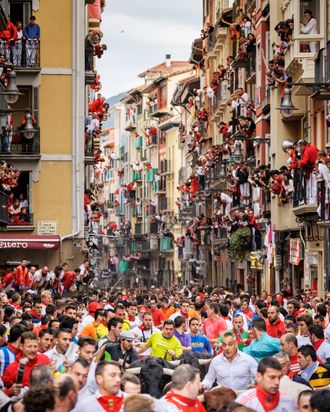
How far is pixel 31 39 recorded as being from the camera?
46.0 m

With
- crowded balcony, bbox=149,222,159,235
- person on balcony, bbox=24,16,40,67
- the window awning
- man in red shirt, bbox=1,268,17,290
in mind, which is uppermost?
person on balcony, bbox=24,16,40,67

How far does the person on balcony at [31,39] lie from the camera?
45500 mm

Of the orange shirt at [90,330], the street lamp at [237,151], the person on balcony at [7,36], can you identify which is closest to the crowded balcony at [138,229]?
the street lamp at [237,151]

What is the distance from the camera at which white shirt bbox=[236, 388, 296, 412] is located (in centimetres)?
1196

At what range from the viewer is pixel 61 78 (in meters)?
48.2

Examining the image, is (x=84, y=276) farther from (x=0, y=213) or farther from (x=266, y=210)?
(x=266, y=210)

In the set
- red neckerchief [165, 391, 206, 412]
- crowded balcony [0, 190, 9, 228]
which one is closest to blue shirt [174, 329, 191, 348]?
red neckerchief [165, 391, 206, 412]

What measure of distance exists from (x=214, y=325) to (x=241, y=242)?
3610 cm

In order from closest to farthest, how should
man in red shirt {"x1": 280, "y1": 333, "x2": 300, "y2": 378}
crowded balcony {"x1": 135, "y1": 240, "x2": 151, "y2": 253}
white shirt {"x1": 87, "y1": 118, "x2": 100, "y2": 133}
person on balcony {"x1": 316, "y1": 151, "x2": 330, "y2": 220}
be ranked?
man in red shirt {"x1": 280, "y1": 333, "x2": 300, "y2": 378}, person on balcony {"x1": 316, "y1": 151, "x2": 330, "y2": 220}, white shirt {"x1": 87, "y1": 118, "x2": 100, "y2": 133}, crowded balcony {"x1": 135, "y1": 240, "x2": 151, "y2": 253}

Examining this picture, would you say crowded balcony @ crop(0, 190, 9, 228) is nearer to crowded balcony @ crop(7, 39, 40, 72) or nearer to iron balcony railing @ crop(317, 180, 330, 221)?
crowded balcony @ crop(7, 39, 40, 72)

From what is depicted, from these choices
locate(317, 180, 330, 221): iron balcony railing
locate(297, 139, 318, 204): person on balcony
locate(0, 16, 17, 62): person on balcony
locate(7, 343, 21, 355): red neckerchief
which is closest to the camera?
locate(7, 343, 21, 355): red neckerchief

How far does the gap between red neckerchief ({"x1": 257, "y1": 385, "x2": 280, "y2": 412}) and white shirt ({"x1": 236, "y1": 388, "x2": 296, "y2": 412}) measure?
0.03 metres

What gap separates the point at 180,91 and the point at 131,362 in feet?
284

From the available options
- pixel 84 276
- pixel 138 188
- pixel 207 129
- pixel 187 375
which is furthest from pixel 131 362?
pixel 138 188
